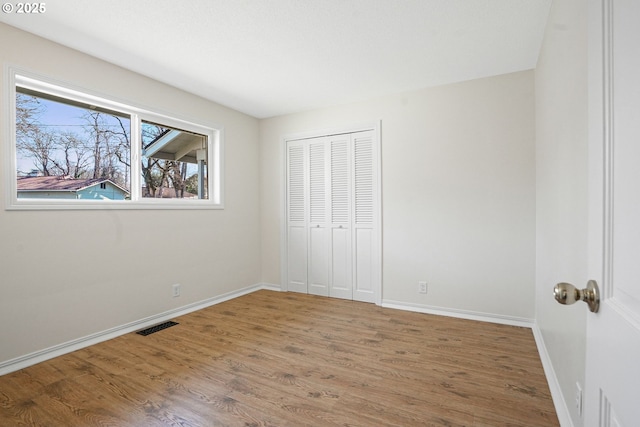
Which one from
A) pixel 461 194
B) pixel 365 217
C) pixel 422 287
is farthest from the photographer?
pixel 365 217

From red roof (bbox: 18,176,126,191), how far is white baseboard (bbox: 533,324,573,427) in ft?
12.6

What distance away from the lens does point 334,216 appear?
13.8 ft

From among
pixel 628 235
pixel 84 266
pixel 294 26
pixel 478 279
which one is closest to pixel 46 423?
pixel 84 266

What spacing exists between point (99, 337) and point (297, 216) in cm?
258

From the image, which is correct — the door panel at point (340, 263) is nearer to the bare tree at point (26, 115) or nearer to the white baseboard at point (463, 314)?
the white baseboard at point (463, 314)

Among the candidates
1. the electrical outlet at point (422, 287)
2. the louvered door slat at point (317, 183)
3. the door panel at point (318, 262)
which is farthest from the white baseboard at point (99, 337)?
the electrical outlet at point (422, 287)

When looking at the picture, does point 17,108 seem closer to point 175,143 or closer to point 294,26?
point 175,143

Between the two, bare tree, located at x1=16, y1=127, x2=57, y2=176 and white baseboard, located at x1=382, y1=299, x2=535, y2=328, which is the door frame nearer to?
white baseboard, located at x1=382, y1=299, x2=535, y2=328

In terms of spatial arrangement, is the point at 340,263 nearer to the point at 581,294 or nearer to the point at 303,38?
the point at 303,38

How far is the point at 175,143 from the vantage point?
3732 millimetres

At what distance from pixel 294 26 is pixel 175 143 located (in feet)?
6.92

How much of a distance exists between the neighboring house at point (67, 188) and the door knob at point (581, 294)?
133 inches

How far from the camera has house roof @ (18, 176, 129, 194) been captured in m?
2.52

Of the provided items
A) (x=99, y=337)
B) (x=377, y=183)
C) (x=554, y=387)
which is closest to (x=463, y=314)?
(x=554, y=387)
